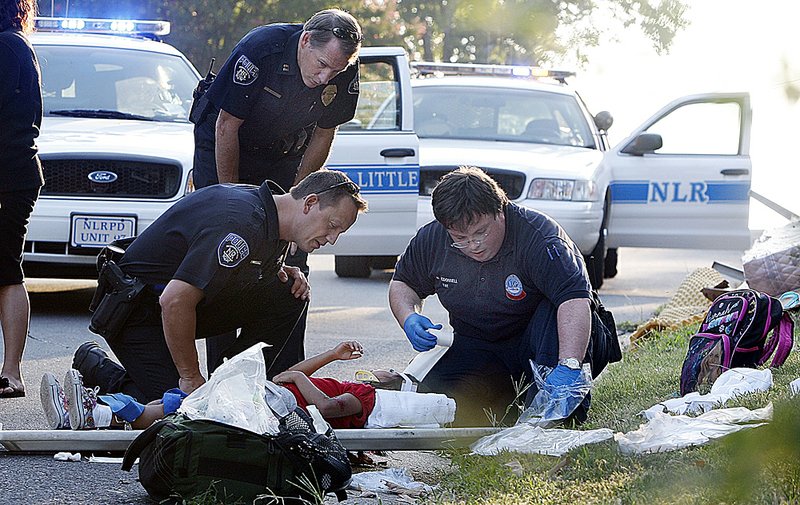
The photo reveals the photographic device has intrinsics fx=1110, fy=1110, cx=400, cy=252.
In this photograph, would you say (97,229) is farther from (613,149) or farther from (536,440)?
(613,149)

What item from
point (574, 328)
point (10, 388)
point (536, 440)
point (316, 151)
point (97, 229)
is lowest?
point (10, 388)

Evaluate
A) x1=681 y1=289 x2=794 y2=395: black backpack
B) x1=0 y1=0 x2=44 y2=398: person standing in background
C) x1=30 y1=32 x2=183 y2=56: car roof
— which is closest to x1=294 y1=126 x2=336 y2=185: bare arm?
x1=0 y1=0 x2=44 y2=398: person standing in background

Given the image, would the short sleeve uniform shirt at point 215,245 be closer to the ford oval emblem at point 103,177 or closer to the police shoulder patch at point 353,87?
the police shoulder patch at point 353,87

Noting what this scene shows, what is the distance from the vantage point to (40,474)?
10.7 feet

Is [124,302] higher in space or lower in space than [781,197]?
lower

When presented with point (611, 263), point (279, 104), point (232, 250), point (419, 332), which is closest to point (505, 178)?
point (611, 263)

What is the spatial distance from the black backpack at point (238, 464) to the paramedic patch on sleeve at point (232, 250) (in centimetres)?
76

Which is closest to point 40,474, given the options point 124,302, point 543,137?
point 124,302

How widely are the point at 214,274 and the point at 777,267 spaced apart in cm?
361

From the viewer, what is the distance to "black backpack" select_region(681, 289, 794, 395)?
13.6 ft

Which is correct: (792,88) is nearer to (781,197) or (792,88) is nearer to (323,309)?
(781,197)

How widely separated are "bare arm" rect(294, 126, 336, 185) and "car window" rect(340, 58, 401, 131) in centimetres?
319

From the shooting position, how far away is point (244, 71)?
4.46 meters

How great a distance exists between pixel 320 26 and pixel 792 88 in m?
3.80
